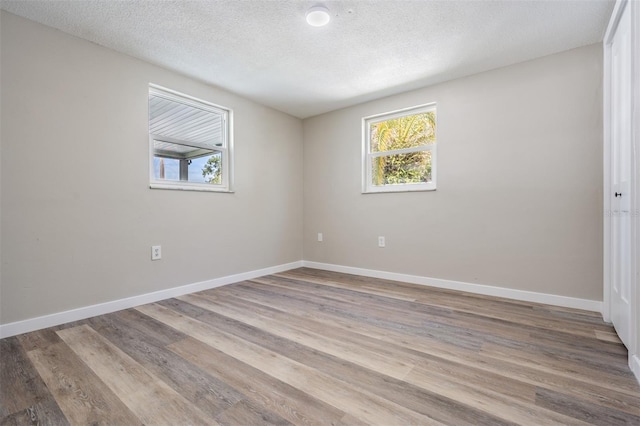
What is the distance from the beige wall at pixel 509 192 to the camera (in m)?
2.47

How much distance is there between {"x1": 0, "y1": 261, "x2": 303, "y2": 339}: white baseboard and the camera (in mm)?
2014

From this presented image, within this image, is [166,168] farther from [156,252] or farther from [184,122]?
[156,252]

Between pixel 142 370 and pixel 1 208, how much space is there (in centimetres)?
152

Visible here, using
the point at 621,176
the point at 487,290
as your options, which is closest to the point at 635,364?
the point at 621,176

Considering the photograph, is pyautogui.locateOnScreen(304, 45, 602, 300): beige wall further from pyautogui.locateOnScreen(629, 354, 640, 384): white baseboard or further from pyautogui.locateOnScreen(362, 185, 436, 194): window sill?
pyautogui.locateOnScreen(629, 354, 640, 384): white baseboard

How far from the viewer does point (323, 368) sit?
1556mm

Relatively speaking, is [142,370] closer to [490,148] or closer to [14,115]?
[14,115]

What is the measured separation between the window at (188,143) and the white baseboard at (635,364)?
3387 mm

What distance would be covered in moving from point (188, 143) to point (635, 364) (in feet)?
11.9

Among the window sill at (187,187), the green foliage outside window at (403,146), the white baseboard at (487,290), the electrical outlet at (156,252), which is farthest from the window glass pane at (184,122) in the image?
the white baseboard at (487,290)

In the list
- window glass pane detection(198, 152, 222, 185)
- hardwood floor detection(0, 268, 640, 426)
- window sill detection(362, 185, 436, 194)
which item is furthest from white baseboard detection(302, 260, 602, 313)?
window glass pane detection(198, 152, 222, 185)

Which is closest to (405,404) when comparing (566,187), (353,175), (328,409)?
(328,409)

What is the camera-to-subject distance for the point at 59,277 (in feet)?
7.24

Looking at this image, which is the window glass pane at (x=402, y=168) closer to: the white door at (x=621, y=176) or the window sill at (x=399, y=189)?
the window sill at (x=399, y=189)
